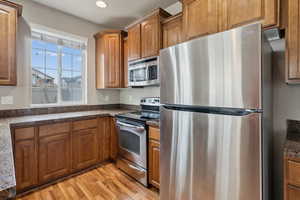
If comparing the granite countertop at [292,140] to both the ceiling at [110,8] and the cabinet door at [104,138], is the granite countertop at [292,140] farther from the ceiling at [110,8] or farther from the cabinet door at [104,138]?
the cabinet door at [104,138]

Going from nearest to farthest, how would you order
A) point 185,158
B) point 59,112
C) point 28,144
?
point 185,158
point 28,144
point 59,112

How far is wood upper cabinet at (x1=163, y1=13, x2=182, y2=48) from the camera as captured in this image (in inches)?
86.9

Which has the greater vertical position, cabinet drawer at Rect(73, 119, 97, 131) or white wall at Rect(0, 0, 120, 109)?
white wall at Rect(0, 0, 120, 109)

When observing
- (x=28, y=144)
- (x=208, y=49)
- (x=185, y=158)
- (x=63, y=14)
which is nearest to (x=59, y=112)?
(x=28, y=144)

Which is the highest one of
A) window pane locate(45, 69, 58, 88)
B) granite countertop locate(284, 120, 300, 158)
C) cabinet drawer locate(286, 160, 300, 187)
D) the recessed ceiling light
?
the recessed ceiling light

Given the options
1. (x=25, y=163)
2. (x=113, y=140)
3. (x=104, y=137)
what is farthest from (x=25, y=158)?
(x=113, y=140)

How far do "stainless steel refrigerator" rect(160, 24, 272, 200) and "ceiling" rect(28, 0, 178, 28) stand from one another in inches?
58.1

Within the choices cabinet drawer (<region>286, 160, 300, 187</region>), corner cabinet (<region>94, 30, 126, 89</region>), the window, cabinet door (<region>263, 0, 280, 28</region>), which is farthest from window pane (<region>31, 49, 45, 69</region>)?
cabinet drawer (<region>286, 160, 300, 187</region>)

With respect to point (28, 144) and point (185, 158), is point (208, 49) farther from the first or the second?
point (28, 144)

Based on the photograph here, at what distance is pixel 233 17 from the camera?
4.96 feet

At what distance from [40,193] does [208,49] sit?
2608mm

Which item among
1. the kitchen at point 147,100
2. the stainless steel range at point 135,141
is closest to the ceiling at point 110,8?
the kitchen at point 147,100

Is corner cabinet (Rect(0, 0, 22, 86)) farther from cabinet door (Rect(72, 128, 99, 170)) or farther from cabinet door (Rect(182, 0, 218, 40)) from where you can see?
cabinet door (Rect(182, 0, 218, 40))

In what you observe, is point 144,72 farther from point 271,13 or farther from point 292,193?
point 292,193
